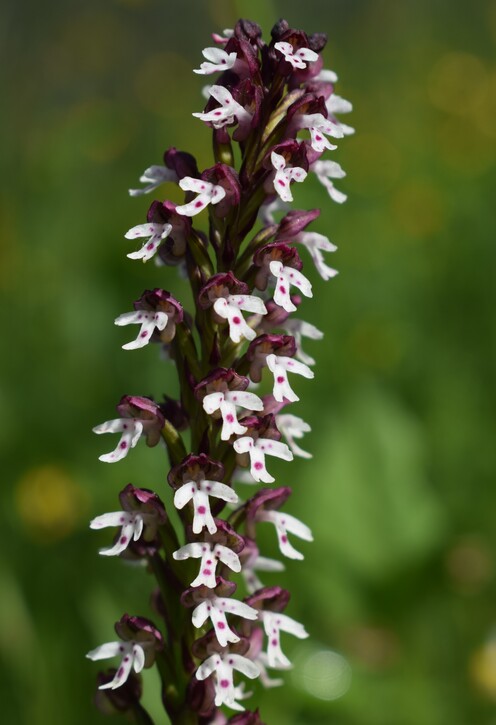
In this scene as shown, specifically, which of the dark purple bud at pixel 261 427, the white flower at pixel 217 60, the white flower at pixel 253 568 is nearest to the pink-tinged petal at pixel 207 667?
the white flower at pixel 253 568

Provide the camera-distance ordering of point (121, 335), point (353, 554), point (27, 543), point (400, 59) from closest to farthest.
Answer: point (353, 554), point (27, 543), point (121, 335), point (400, 59)

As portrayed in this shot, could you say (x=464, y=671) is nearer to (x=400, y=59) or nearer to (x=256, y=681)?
(x=256, y=681)

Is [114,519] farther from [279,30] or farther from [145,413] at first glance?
[279,30]

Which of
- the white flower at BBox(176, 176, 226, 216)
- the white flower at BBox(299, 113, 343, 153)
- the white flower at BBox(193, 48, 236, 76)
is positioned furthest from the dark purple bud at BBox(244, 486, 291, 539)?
the white flower at BBox(193, 48, 236, 76)

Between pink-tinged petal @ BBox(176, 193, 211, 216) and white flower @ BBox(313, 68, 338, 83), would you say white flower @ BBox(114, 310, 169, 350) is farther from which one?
white flower @ BBox(313, 68, 338, 83)

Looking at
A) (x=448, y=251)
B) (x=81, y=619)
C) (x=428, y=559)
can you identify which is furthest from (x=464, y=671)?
(x=448, y=251)

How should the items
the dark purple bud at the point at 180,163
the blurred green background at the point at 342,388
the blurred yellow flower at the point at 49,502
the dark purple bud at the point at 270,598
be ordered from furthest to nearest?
the blurred yellow flower at the point at 49,502
the blurred green background at the point at 342,388
the dark purple bud at the point at 270,598
the dark purple bud at the point at 180,163

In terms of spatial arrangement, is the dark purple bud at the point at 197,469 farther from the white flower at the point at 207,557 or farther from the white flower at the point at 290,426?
the white flower at the point at 290,426
